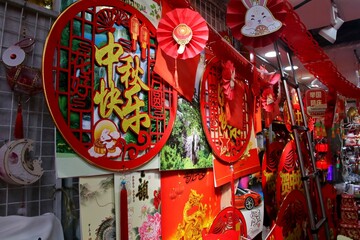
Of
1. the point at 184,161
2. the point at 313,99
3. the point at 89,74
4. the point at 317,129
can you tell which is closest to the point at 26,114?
the point at 89,74

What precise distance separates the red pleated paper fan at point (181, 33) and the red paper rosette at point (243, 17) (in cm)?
27

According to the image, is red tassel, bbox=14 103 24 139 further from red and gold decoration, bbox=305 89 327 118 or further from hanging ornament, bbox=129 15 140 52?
red and gold decoration, bbox=305 89 327 118

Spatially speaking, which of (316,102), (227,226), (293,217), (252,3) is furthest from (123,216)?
(316,102)

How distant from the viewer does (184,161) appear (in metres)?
1.38

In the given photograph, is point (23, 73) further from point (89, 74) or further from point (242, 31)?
point (242, 31)

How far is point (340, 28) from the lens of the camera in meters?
2.80

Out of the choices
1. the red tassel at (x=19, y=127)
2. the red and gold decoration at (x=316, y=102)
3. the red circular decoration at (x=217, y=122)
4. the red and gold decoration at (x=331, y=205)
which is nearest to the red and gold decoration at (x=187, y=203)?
the red circular decoration at (x=217, y=122)

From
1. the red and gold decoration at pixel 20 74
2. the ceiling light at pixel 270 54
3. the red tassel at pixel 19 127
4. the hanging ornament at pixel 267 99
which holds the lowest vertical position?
the red tassel at pixel 19 127

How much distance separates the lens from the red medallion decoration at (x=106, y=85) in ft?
2.80

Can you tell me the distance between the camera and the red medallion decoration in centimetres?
85

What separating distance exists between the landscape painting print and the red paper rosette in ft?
1.32

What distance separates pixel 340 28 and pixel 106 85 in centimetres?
277

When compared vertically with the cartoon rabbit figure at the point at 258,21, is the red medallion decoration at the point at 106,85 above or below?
below

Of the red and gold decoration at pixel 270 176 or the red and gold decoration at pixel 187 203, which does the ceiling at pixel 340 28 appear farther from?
the red and gold decoration at pixel 187 203
